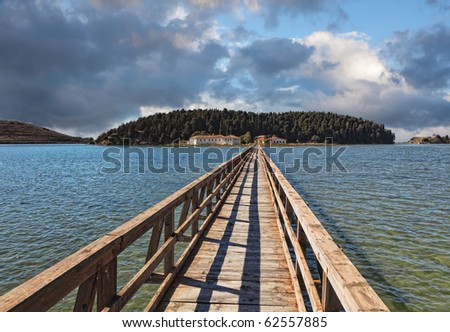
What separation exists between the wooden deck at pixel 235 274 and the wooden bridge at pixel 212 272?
14 mm

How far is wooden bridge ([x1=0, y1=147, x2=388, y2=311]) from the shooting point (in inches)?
76.8

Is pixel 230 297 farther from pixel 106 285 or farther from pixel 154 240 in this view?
pixel 106 285

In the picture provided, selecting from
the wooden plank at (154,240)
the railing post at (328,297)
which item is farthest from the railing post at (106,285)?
the railing post at (328,297)

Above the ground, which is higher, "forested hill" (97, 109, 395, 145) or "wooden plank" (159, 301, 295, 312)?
"forested hill" (97, 109, 395, 145)

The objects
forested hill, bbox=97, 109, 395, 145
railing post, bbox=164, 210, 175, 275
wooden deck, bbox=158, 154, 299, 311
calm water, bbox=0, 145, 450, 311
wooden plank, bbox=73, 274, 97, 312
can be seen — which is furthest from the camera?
forested hill, bbox=97, 109, 395, 145

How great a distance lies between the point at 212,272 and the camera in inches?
193

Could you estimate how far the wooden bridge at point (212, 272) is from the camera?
1951 mm

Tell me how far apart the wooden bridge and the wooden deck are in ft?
0.04

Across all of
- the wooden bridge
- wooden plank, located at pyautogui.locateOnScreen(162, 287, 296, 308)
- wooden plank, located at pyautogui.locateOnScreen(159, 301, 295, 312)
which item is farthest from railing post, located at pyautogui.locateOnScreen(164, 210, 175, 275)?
wooden plank, located at pyautogui.locateOnScreen(159, 301, 295, 312)

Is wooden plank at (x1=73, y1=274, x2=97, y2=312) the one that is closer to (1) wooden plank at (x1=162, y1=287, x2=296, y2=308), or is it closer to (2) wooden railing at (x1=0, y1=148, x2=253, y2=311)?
(2) wooden railing at (x1=0, y1=148, x2=253, y2=311)

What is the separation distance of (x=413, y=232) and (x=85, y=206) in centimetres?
1551

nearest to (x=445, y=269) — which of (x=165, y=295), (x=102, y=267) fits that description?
(x=165, y=295)

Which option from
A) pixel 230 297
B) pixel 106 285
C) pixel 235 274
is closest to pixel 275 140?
pixel 235 274
